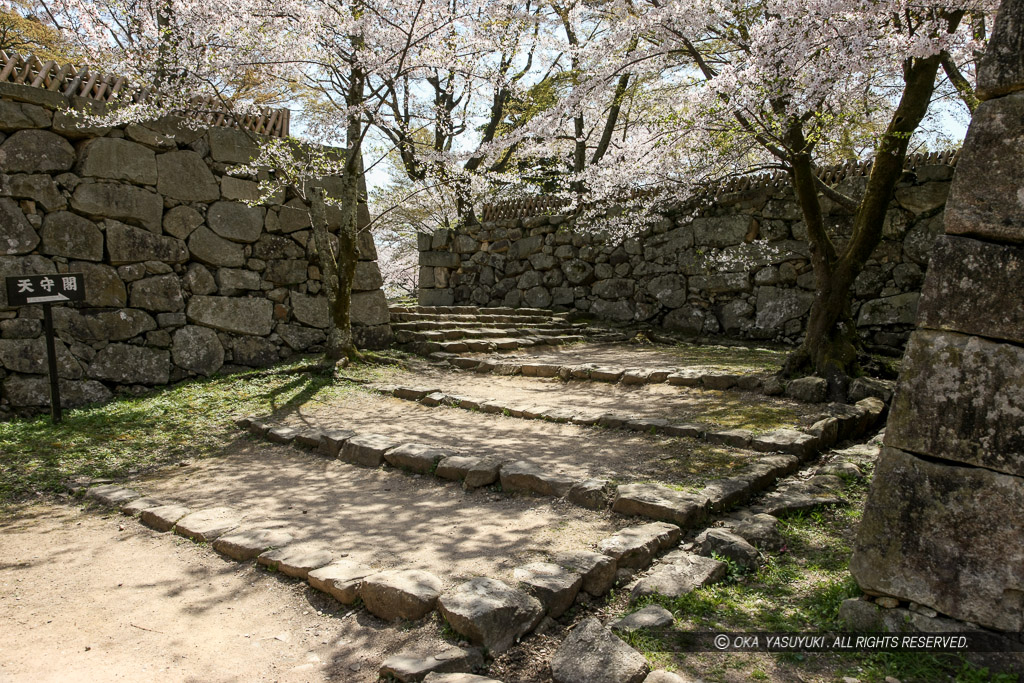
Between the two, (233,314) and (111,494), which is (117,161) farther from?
(111,494)

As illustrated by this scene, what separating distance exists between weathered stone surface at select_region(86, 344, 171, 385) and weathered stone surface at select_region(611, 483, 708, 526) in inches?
229

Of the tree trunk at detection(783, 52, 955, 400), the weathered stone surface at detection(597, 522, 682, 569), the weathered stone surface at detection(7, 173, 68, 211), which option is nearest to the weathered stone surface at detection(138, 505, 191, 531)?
the weathered stone surface at detection(597, 522, 682, 569)

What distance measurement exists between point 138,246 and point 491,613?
21.5ft

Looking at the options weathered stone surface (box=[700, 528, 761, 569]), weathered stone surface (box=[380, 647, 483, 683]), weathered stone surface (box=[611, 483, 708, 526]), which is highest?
weathered stone surface (box=[611, 483, 708, 526])

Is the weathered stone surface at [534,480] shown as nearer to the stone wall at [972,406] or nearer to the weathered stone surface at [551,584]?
the weathered stone surface at [551,584]

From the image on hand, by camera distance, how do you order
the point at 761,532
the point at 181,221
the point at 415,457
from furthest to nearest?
the point at 181,221
the point at 415,457
the point at 761,532

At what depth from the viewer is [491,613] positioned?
249cm

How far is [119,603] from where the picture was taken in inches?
115

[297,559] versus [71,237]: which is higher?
[71,237]

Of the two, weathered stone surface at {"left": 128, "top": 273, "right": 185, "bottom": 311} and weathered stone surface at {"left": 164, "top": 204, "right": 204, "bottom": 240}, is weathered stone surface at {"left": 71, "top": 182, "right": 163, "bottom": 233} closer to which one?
weathered stone surface at {"left": 164, "top": 204, "right": 204, "bottom": 240}

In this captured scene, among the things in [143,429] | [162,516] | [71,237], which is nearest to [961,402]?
[162,516]

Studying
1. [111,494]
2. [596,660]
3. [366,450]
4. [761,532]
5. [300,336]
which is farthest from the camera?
[300,336]

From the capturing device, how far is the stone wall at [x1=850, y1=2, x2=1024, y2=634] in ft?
7.23

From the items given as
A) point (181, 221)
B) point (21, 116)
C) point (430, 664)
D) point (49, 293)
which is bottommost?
point (430, 664)
